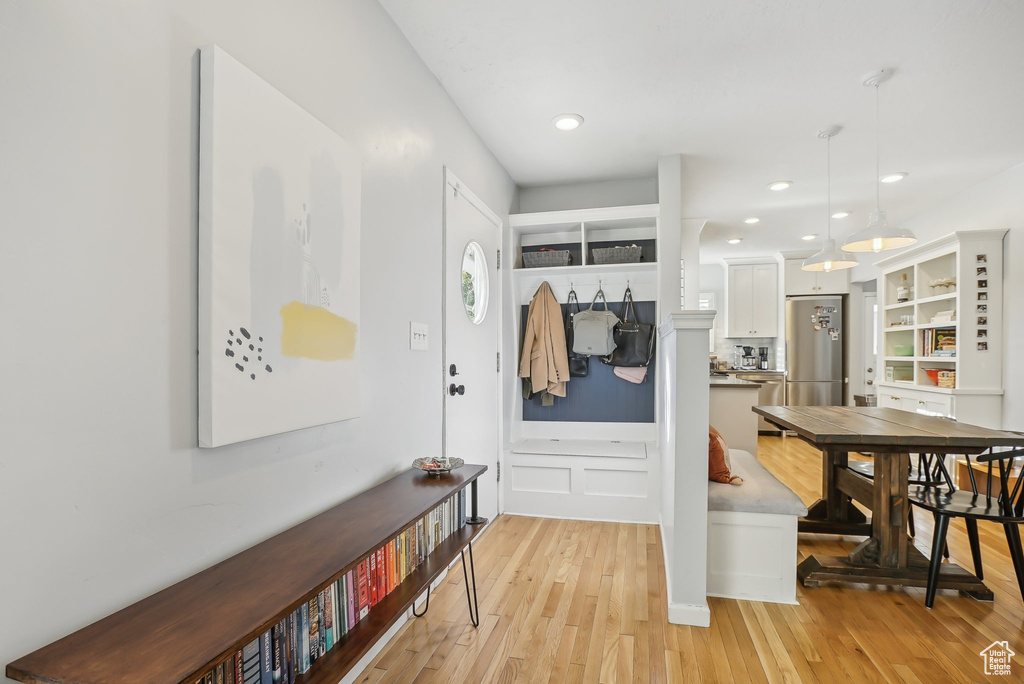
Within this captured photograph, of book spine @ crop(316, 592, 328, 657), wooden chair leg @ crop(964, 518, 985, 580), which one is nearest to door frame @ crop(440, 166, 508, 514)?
book spine @ crop(316, 592, 328, 657)

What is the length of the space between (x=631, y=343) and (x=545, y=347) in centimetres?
64

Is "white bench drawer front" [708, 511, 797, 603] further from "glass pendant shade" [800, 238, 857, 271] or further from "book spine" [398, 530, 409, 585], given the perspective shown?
"glass pendant shade" [800, 238, 857, 271]

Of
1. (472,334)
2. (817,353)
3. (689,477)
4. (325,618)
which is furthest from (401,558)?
(817,353)

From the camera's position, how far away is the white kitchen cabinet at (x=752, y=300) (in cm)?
709

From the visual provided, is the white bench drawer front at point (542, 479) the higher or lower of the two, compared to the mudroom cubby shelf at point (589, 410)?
lower

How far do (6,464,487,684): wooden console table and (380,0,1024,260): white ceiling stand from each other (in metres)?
1.91

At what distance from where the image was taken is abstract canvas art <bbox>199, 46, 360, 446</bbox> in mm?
1109

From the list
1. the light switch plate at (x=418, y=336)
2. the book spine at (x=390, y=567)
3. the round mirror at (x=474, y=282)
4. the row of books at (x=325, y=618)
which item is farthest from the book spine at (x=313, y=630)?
the round mirror at (x=474, y=282)

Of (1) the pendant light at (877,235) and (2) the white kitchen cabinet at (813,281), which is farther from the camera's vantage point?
(2) the white kitchen cabinet at (813,281)

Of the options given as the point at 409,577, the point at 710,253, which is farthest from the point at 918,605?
the point at 710,253

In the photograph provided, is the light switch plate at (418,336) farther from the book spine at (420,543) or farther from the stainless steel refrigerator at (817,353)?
the stainless steel refrigerator at (817,353)

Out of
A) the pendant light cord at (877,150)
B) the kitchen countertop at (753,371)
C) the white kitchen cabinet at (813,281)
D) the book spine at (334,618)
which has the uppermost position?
the pendant light cord at (877,150)

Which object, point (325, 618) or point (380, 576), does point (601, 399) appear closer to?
point (380, 576)

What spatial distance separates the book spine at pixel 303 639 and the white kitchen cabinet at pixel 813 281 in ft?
23.4
